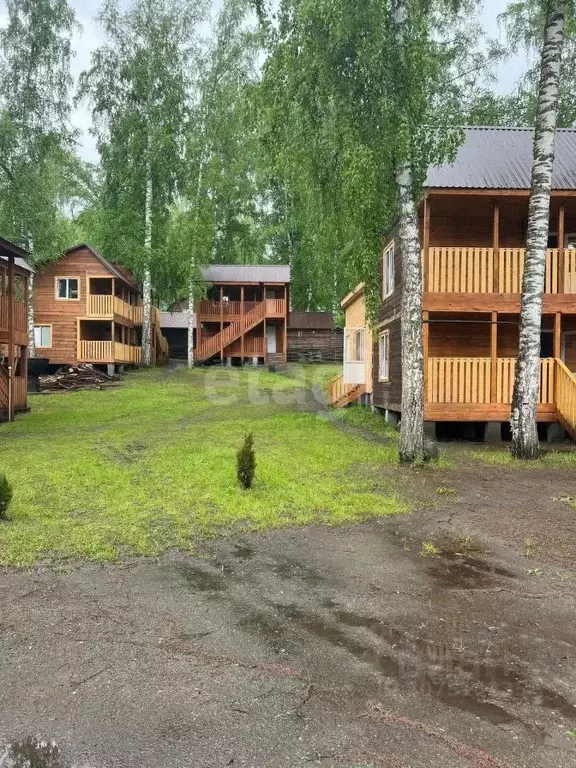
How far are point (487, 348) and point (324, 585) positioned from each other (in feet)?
34.6

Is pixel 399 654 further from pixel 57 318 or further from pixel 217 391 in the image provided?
pixel 57 318

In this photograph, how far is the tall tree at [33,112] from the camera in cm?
2403

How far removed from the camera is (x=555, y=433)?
1232cm

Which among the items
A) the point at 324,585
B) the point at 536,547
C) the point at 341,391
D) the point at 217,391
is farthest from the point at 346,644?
the point at 217,391

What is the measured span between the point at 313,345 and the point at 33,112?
65.3 feet

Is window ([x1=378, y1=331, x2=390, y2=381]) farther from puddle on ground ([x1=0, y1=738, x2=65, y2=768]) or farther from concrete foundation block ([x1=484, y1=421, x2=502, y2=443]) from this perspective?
puddle on ground ([x1=0, y1=738, x2=65, y2=768])

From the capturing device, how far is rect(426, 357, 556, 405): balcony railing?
39.7 feet

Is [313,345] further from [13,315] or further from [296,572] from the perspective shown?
[296,572]

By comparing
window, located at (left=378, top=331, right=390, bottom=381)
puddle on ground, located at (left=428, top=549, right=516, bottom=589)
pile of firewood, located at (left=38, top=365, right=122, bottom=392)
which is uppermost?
window, located at (left=378, top=331, right=390, bottom=381)

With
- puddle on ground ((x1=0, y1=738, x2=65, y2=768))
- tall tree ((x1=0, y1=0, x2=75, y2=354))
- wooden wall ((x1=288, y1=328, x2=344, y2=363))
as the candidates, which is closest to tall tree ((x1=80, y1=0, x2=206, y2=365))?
tall tree ((x1=0, y1=0, x2=75, y2=354))

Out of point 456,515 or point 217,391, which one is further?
point 217,391

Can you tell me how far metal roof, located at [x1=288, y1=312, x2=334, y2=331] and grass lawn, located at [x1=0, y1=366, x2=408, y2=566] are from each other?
19108 millimetres

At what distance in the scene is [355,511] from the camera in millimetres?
6906

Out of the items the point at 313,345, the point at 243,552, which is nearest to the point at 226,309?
the point at 313,345
